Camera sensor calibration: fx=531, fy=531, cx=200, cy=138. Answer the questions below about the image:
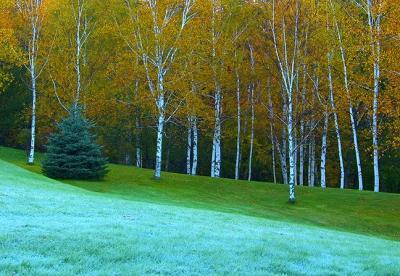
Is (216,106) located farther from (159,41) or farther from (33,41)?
(33,41)

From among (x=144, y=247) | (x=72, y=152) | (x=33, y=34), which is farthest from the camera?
(x=33, y=34)

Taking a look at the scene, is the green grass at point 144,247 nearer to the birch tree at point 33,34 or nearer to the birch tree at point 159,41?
the birch tree at point 159,41

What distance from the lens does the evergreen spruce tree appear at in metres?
26.7

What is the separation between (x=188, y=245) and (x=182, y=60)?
86.1 feet

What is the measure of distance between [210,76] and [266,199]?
10.6 metres

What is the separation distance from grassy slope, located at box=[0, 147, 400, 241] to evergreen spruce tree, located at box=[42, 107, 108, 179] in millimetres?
926

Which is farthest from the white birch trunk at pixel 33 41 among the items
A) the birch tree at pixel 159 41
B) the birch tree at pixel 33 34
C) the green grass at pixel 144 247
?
the green grass at pixel 144 247

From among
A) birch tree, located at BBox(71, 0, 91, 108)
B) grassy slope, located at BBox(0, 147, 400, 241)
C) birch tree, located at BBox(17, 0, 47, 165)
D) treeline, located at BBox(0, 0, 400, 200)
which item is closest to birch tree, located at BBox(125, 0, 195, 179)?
treeline, located at BBox(0, 0, 400, 200)

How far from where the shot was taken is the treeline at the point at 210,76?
27.7m

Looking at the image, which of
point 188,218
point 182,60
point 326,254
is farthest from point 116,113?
point 326,254

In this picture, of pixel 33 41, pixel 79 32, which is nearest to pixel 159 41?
pixel 33 41

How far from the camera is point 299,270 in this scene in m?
6.93

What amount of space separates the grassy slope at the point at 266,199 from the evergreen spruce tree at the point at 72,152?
3.04 feet

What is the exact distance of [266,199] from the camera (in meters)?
26.0
